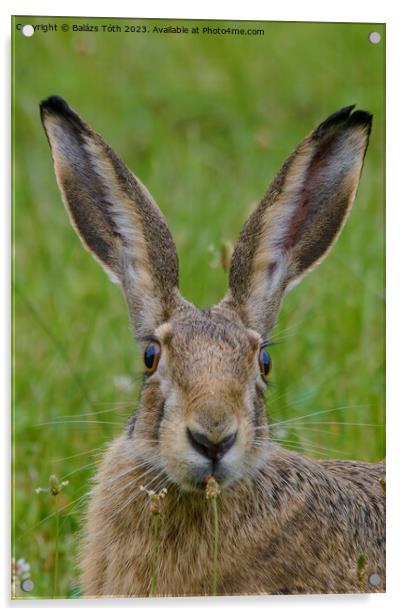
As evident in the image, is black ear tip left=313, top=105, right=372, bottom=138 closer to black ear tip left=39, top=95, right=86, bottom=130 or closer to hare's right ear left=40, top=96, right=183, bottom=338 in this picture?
hare's right ear left=40, top=96, right=183, bottom=338

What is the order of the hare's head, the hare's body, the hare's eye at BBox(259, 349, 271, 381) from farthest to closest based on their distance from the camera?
1. the hare's body
2. the hare's eye at BBox(259, 349, 271, 381)
3. the hare's head

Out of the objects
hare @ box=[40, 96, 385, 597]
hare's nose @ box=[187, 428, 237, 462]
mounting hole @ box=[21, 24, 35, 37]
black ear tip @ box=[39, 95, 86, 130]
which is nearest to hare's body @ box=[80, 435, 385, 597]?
hare @ box=[40, 96, 385, 597]

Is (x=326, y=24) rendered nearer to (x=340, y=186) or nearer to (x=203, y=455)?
(x=340, y=186)

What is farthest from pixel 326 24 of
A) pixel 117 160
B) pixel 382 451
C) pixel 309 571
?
pixel 309 571

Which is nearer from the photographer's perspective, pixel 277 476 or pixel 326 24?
pixel 277 476

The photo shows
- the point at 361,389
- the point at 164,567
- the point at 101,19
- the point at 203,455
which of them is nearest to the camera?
the point at 203,455

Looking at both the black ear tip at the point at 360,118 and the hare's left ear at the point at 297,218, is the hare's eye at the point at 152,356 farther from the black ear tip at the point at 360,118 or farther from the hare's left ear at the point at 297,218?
the black ear tip at the point at 360,118

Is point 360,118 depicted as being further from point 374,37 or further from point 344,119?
point 374,37
